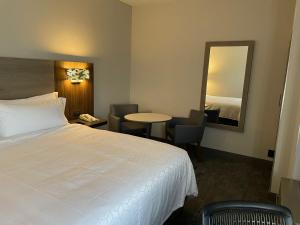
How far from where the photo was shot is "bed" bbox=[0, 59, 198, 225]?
114 cm

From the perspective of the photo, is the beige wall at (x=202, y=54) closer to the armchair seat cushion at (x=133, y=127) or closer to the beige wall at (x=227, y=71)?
the beige wall at (x=227, y=71)

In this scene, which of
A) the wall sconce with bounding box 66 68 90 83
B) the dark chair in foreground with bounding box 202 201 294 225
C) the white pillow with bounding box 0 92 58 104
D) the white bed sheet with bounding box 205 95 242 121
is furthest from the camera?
the white bed sheet with bounding box 205 95 242 121

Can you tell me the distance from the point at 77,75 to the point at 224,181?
2505mm

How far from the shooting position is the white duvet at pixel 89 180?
44.5 inches

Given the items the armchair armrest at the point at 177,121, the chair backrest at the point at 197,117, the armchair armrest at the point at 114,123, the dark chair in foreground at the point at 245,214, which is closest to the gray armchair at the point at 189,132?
the chair backrest at the point at 197,117

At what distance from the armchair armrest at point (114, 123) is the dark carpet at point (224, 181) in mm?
1321

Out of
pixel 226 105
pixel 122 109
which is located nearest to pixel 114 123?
pixel 122 109

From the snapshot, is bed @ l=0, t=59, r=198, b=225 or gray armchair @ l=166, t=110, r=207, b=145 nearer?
bed @ l=0, t=59, r=198, b=225

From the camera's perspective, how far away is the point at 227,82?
3.61m


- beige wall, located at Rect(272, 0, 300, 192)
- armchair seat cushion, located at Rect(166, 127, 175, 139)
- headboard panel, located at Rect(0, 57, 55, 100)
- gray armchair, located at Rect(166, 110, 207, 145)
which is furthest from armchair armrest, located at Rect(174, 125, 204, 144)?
headboard panel, located at Rect(0, 57, 55, 100)

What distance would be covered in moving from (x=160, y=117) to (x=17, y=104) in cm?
209

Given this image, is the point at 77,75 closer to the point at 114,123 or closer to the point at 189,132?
the point at 114,123

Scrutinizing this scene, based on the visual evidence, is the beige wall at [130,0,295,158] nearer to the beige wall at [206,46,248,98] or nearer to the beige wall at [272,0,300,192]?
the beige wall at [206,46,248,98]

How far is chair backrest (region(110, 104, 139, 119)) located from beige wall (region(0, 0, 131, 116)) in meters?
0.16
